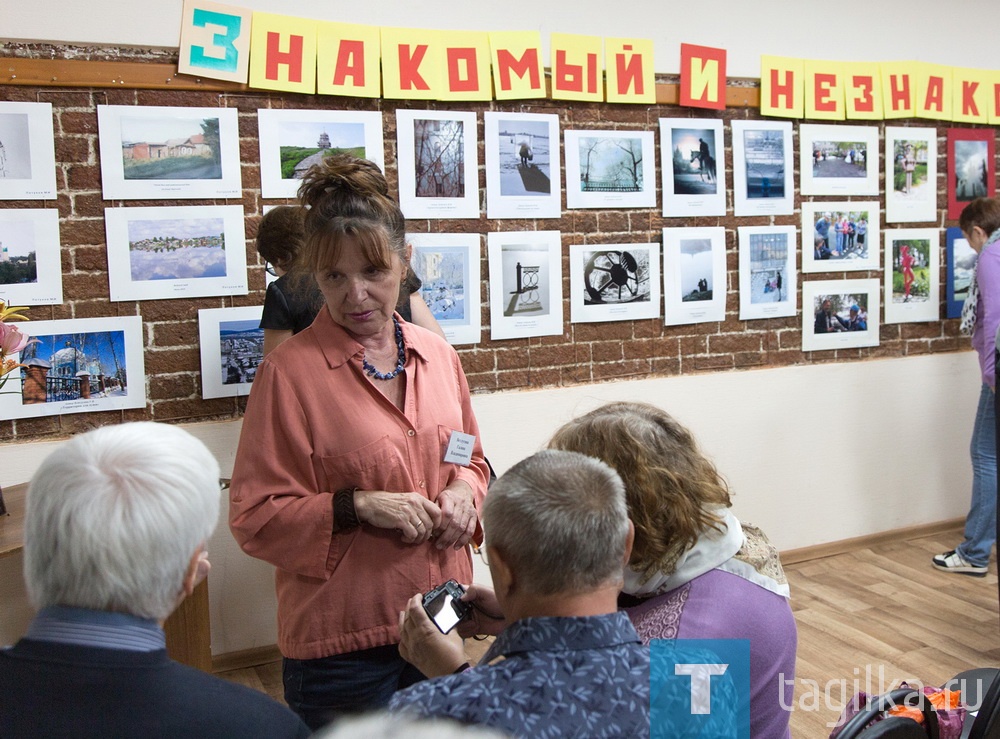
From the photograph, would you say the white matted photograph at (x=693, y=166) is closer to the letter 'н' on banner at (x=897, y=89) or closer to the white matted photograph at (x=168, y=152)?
the letter 'н' on banner at (x=897, y=89)

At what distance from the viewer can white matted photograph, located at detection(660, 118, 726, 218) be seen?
4.16 m

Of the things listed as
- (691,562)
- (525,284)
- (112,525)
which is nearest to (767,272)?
(525,284)

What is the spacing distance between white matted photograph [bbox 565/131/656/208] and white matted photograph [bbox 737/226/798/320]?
0.61 m

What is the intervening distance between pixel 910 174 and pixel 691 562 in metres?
4.05

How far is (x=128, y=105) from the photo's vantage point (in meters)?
3.15

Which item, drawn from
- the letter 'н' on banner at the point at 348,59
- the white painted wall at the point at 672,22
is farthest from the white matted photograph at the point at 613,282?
the letter 'н' on banner at the point at 348,59

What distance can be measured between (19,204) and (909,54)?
4360mm

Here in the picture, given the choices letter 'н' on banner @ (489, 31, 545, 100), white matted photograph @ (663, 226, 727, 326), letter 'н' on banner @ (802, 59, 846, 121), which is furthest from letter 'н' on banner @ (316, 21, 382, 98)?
letter 'н' on banner @ (802, 59, 846, 121)

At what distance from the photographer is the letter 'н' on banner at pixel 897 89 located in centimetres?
464

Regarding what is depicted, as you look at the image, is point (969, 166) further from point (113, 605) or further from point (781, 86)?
point (113, 605)

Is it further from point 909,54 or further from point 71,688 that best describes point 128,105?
point 909,54

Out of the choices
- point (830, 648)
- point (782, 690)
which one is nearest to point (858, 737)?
point (782, 690)

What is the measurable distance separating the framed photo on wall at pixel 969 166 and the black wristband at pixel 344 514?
14.6 ft

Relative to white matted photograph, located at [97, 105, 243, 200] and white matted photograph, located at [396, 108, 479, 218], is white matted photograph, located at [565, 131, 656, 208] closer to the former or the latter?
white matted photograph, located at [396, 108, 479, 218]
